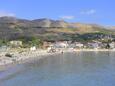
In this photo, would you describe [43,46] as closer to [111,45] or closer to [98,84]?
[111,45]

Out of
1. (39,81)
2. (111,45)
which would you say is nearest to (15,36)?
(111,45)

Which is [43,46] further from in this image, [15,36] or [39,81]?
[39,81]

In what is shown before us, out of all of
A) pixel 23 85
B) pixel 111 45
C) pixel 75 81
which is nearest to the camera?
pixel 23 85

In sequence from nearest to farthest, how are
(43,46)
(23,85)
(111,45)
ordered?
(23,85) → (43,46) → (111,45)

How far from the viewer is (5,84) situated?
3994 centimetres

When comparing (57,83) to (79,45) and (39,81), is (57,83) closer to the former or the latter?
(39,81)

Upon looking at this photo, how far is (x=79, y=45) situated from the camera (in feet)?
623

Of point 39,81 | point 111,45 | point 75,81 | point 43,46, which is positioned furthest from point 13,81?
point 111,45

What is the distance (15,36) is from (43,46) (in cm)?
3096

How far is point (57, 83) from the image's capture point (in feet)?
136

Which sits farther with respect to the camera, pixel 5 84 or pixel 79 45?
pixel 79 45

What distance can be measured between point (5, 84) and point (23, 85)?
1.79 metres

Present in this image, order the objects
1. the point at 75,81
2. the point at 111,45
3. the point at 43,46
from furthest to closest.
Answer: the point at 111,45 → the point at 43,46 → the point at 75,81

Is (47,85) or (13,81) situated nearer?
(47,85)
